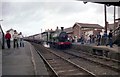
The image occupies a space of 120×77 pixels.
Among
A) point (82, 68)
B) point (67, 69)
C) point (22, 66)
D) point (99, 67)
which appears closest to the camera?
point (22, 66)

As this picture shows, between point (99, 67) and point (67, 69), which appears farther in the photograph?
point (99, 67)

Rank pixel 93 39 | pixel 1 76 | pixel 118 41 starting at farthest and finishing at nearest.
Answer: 1. pixel 93 39
2. pixel 118 41
3. pixel 1 76

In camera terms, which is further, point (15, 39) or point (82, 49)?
point (82, 49)

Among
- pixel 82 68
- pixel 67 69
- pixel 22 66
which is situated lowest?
pixel 67 69

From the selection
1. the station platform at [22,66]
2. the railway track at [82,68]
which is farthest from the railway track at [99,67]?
the station platform at [22,66]

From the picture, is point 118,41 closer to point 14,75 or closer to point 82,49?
point 82,49

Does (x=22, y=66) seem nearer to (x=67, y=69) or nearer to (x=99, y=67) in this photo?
(x=67, y=69)

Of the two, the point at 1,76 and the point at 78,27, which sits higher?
the point at 78,27

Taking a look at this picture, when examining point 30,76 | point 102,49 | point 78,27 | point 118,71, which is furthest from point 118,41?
point 78,27

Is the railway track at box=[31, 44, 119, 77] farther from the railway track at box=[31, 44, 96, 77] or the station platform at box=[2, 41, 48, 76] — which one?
the station platform at box=[2, 41, 48, 76]

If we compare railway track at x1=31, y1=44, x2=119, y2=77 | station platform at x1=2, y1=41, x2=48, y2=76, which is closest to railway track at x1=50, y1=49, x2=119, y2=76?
railway track at x1=31, y1=44, x2=119, y2=77

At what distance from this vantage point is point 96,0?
1616cm

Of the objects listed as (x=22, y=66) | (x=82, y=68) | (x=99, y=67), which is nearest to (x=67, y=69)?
(x=82, y=68)

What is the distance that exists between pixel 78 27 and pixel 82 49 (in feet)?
121
